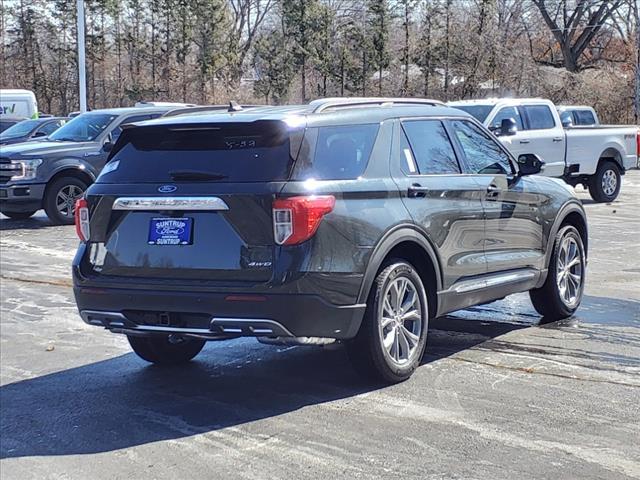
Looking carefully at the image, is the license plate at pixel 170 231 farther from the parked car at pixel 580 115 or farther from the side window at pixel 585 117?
the side window at pixel 585 117

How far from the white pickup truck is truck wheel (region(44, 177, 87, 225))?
22.2ft

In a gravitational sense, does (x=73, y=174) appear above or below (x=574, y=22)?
below

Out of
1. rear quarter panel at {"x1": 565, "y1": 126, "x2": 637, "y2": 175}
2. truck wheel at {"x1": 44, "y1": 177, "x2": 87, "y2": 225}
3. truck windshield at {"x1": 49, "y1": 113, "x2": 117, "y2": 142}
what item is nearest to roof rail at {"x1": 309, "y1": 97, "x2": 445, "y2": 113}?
truck wheel at {"x1": 44, "y1": 177, "x2": 87, "y2": 225}

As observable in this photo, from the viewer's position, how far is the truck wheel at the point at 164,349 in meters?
6.91

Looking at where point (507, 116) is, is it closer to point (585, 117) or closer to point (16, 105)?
point (585, 117)

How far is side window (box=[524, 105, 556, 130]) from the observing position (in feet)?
60.2

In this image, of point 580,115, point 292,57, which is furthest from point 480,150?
point 292,57

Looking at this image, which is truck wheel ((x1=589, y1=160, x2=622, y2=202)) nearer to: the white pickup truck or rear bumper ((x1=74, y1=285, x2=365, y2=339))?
the white pickup truck

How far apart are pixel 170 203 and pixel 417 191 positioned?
168 cm

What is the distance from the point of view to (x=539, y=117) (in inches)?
730

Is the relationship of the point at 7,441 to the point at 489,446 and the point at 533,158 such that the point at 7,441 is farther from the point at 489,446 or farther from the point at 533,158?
the point at 533,158

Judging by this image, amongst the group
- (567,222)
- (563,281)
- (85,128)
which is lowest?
(563,281)

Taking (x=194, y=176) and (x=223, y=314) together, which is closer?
(x=223, y=314)

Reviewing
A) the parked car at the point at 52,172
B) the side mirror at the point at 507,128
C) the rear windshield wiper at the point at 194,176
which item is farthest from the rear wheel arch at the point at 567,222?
the parked car at the point at 52,172
